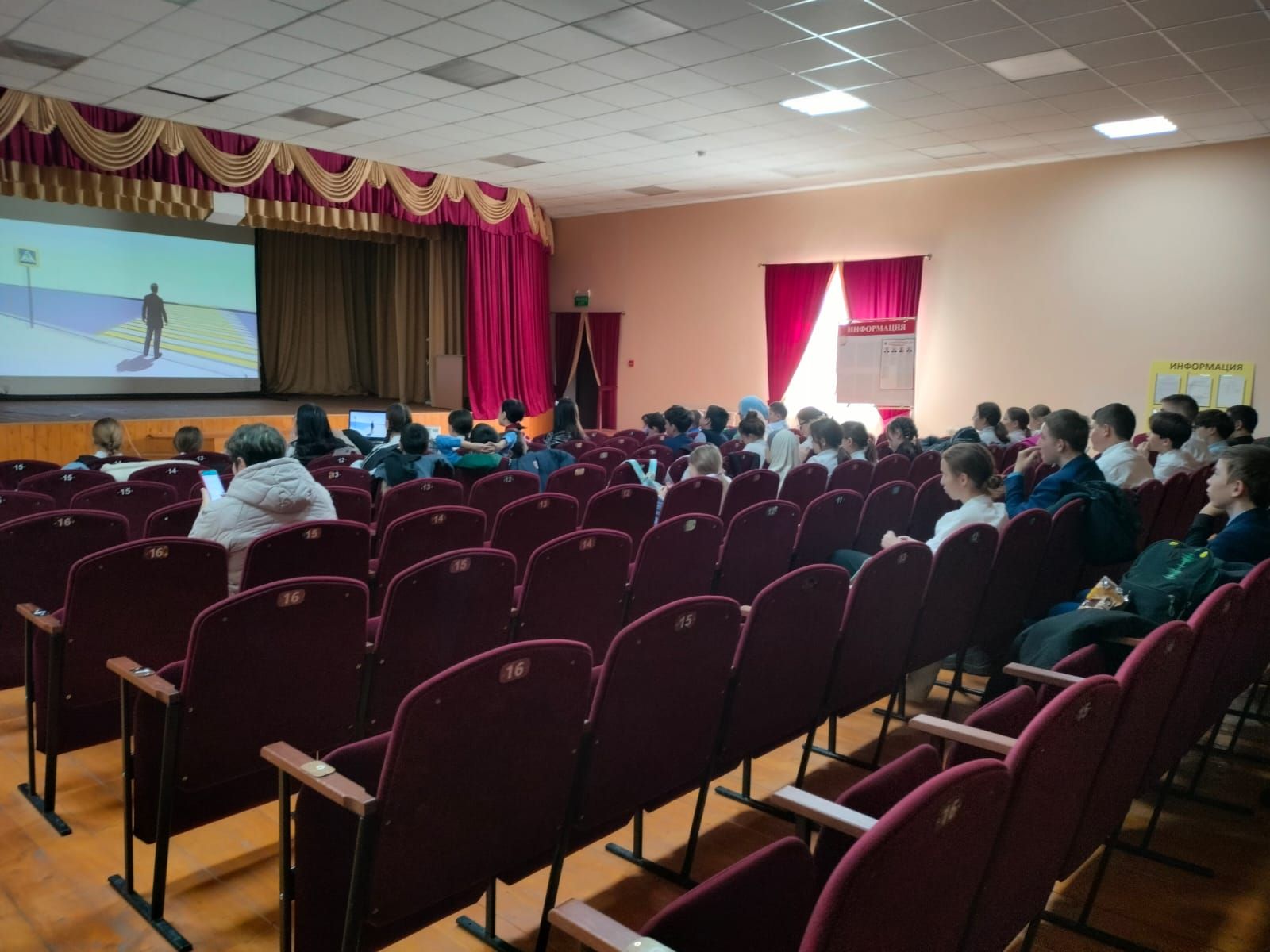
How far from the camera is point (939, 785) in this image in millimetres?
1175

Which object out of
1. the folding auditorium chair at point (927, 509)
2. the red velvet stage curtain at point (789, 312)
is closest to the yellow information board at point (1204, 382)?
the red velvet stage curtain at point (789, 312)

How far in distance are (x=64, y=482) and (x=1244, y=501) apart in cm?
544

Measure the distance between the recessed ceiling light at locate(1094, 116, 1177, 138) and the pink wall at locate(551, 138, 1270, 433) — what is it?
0.92 metres

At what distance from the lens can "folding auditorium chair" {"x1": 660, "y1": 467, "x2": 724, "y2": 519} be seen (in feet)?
15.6

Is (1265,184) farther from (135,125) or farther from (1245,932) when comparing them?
(135,125)

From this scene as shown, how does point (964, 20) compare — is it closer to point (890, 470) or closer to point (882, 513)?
point (890, 470)

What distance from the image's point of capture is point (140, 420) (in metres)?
10.3

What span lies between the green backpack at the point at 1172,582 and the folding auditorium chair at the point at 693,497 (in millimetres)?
2220

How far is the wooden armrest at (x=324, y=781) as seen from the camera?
1580 mm

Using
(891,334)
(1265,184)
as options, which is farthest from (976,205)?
(1265,184)

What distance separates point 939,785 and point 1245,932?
5.81 feet

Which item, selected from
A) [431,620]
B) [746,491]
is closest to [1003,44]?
[746,491]

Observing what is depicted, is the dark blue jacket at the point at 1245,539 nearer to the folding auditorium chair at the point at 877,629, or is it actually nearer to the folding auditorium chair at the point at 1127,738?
the folding auditorium chair at the point at 877,629

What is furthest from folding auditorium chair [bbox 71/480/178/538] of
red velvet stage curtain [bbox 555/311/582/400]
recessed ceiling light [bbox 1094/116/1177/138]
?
red velvet stage curtain [bbox 555/311/582/400]
